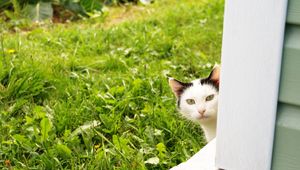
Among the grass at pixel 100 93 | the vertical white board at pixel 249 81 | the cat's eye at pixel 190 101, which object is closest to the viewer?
the vertical white board at pixel 249 81

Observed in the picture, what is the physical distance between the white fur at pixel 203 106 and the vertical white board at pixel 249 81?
86 cm

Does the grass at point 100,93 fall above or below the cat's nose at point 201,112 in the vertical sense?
below

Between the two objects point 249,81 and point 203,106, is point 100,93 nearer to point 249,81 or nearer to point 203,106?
point 203,106

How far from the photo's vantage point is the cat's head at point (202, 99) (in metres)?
2.76

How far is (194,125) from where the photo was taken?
10.1 ft

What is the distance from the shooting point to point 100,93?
3.39 m

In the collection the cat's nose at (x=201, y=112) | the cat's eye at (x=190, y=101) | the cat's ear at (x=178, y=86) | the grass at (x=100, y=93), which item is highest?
the cat's ear at (x=178, y=86)

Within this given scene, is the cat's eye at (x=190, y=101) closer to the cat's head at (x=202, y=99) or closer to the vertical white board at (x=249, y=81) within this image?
the cat's head at (x=202, y=99)

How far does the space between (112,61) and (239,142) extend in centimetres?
233

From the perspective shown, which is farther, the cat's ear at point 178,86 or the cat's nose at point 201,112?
the cat's ear at point 178,86

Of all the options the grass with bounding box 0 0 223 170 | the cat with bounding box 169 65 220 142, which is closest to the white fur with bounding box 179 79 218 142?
the cat with bounding box 169 65 220 142

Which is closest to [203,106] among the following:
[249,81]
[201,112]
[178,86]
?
[201,112]

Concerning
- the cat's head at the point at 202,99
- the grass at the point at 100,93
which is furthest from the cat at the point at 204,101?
the grass at the point at 100,93

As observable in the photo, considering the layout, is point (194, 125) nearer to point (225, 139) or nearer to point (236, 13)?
point (225, 139)
